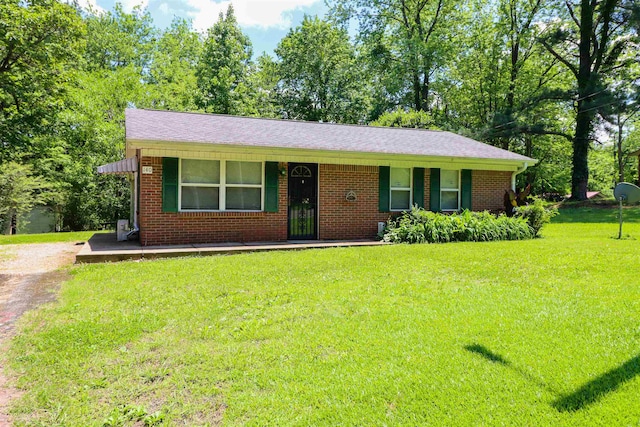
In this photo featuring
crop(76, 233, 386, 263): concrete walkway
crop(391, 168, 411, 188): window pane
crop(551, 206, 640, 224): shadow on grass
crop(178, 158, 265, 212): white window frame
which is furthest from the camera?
crop(551, 206, 640, 224): shadow on grass

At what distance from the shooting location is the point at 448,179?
1200 cm

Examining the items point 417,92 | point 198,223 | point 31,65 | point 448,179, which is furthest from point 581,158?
point 31,65

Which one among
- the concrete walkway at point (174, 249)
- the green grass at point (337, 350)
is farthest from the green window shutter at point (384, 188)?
the green grass at point (337, 350)

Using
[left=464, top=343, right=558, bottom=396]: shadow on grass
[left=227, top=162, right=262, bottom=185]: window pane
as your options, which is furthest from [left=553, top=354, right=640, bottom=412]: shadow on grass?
[left=227, top=162, right=262, bottom=185]: window pane

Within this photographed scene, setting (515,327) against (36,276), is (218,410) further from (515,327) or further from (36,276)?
(36,276)

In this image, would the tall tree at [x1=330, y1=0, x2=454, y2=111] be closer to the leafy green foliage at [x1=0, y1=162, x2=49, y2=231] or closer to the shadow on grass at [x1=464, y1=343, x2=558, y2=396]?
the leafy green foliage at [x1=0, y1=162, x2=49, y2=231]

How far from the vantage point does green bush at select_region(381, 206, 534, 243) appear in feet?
32.3

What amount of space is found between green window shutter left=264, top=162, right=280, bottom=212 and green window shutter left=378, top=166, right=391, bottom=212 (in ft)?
9.74

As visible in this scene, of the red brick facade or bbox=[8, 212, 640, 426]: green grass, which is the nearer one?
bbox=[8, 212, 640, 426]: green grass

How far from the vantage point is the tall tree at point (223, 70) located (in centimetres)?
2411

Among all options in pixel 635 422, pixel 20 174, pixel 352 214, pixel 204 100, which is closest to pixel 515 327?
pixel 635 422

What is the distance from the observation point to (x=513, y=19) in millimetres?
25297

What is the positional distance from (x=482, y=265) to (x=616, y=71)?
20887 mm

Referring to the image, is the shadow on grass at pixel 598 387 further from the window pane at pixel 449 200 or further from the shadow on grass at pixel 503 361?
the window pane at pixel 449 200
